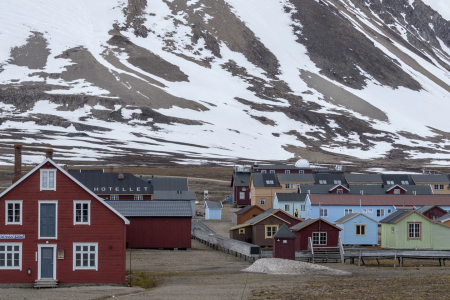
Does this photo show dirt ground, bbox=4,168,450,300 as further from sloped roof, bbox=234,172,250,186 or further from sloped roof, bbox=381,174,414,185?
sloped roof, bbox=234,172,250,186

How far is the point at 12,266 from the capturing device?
39.2 meters

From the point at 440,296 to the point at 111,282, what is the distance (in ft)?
52.7

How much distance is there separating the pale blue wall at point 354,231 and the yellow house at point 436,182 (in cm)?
4363

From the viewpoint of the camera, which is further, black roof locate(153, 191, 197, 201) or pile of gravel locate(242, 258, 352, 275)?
black roof locate(153, 191, 197, 201)

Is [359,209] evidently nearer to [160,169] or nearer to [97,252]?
[97,252]

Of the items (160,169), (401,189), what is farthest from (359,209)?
(160,169)

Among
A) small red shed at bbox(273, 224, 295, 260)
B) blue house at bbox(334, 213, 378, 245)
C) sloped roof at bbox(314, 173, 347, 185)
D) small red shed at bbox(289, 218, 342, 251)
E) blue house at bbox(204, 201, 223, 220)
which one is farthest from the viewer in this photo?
sloped roof at bbox(314, 173, 347, 185)

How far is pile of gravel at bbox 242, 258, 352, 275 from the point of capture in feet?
145

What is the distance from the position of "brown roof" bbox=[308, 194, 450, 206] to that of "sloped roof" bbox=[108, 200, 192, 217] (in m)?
18.7

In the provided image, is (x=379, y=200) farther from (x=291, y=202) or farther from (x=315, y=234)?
(x=315, y=234)

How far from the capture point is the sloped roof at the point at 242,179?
4296 inches

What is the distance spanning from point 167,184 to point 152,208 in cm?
3713

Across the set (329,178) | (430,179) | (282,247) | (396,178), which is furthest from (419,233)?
(430,179)

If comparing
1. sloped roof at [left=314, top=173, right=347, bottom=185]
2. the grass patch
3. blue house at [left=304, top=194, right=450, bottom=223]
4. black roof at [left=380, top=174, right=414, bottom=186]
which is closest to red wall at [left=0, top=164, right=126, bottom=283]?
the grass patch
